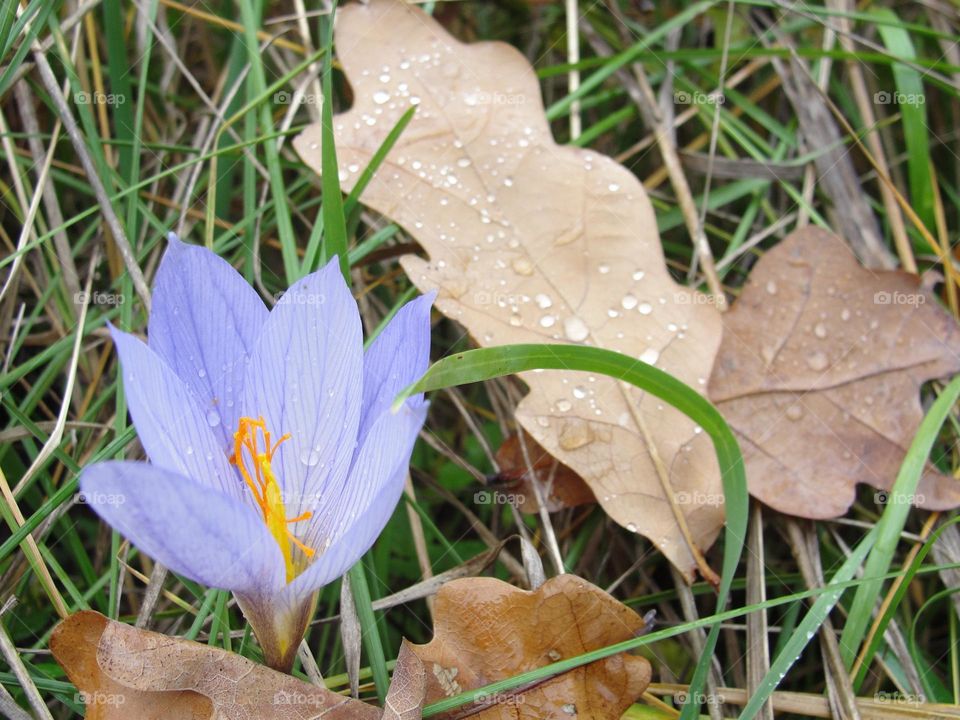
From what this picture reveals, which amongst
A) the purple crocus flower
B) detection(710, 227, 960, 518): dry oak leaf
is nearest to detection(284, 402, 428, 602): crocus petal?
the purple crocus flower

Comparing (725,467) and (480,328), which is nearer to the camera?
(725,467)

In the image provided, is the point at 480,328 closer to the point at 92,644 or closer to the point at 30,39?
the point at 92,644

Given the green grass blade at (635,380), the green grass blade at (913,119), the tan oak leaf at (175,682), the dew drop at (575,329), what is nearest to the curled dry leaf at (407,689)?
the tan oak leaf at (175,682)

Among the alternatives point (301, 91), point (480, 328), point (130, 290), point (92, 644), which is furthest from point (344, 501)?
point (301, 91)

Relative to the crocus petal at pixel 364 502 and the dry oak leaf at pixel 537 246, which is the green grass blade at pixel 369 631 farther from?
the dry oak leaf at pixel 537 246

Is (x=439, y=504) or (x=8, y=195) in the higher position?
(x=8, y=195)

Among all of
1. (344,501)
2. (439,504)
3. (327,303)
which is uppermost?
(327,303)
